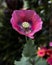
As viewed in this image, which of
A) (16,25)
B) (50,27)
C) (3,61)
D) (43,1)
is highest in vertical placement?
(16,25)

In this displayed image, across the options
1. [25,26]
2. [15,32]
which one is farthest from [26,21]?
[15,32]

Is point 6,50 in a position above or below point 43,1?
below

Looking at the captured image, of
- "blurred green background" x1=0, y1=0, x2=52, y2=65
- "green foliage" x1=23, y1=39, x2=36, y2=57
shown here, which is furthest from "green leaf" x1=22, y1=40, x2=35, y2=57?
"blurred green background" x1=0, y1=0, x2=52, y2=65

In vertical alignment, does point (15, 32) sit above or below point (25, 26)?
below

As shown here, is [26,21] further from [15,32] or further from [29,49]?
[15,32]

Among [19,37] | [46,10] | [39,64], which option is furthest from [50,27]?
[39,64]

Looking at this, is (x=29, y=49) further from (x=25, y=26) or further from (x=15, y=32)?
(x=15, y=32)

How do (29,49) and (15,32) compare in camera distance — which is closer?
(29,49)

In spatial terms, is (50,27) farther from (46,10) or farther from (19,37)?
(19,37)
